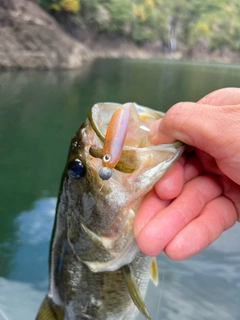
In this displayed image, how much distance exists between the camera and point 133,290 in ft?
4.64

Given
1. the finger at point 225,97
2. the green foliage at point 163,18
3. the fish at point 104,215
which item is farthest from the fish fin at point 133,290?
the green foliage at point 163,18

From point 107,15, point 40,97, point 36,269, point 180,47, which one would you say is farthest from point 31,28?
point 180,47

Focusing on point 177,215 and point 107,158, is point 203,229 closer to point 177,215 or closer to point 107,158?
point 177,215

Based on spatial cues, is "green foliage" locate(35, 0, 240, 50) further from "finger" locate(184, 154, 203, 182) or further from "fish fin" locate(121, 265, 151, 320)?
"fish fin" locate(121, 265, 151, 320)

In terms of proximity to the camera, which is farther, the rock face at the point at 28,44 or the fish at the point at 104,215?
the rock face at the point at 28,44

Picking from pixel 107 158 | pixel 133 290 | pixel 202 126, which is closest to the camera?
pixel 107 158

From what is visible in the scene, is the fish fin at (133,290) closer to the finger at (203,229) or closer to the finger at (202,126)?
the finger at (203,229)

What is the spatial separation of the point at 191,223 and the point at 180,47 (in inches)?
1606

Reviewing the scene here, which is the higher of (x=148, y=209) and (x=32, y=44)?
(x=148, y=209)

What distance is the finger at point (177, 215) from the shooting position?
4.19 feet

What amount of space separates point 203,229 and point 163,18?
43448 mm

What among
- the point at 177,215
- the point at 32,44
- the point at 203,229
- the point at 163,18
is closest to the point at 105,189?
the point at 177,215

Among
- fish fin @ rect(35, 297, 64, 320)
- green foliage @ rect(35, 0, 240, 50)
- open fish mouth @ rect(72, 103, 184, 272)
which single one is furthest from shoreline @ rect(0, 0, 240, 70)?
open fish mouth @ rect(72, 103, 184, 272)

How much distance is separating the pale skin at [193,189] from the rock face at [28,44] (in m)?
14.7
